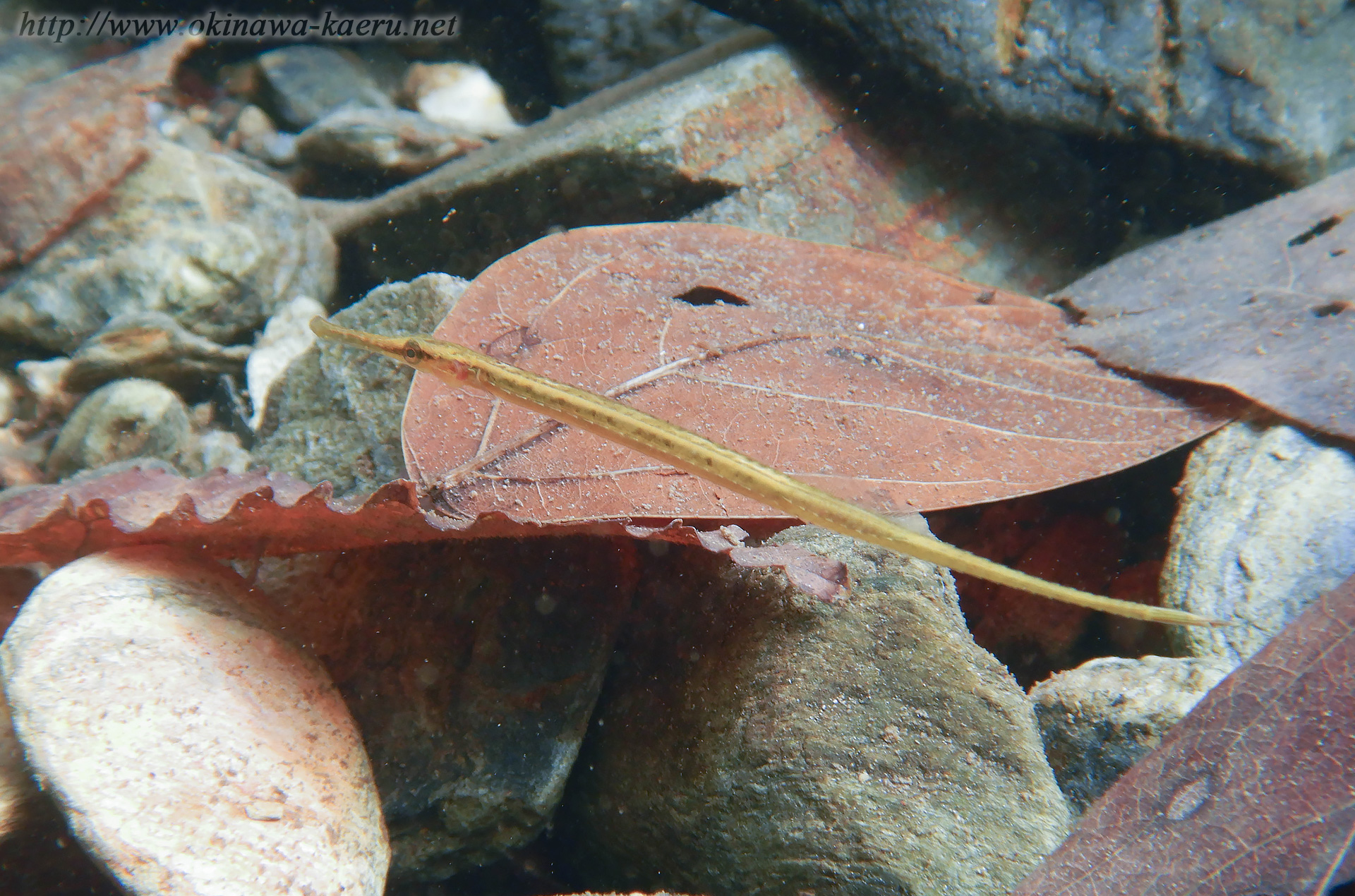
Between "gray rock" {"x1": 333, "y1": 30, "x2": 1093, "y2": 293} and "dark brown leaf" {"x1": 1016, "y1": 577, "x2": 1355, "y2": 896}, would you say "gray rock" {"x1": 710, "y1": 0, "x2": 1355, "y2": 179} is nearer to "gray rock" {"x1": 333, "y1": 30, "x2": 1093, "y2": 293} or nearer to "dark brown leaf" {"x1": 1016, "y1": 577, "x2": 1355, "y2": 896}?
"gray rock" {"x1": 333, "y1": 30, "x2": 1093, "y2": 293}

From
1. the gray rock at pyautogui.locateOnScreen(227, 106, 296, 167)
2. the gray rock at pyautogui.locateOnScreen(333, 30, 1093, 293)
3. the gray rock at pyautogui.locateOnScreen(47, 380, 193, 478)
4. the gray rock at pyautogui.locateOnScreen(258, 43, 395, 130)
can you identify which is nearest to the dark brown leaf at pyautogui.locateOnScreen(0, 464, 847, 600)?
the gray rock at pyautogui.locateOnScreen(47, 380, 193, 478)

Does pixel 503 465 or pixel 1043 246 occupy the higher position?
pixel 1043 246

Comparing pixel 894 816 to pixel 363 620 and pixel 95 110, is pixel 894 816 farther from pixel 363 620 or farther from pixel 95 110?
pixel 95 110

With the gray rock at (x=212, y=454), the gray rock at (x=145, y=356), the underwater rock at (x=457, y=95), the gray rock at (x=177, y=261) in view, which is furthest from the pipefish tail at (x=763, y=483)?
the underwater rock at (x=457, y=95)

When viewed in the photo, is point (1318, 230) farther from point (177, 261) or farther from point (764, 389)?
point (177, 261)

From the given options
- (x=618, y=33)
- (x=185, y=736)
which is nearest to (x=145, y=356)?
(x=185, y=736)

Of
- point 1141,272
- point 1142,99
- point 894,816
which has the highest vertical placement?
point 1142,99

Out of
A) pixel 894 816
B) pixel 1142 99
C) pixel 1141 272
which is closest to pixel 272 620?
pixel 894 816

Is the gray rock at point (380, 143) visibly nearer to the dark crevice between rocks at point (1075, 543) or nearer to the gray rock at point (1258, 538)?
the dark crevice between rocks at point (1075, 543)
